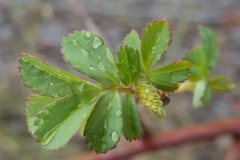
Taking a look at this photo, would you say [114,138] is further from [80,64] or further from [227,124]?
[227,124]

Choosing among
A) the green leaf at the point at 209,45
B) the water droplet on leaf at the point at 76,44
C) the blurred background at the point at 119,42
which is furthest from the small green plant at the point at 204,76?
the blurred background at the point at 119,42

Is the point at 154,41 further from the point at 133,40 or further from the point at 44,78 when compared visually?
the point at 44,78

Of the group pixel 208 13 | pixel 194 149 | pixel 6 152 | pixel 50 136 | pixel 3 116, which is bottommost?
pixel 194 149

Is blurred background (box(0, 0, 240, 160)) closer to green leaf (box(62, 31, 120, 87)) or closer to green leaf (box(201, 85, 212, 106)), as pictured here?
green leaf (box(201, 85, 212, 106))

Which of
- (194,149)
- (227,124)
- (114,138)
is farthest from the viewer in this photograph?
(194,149)

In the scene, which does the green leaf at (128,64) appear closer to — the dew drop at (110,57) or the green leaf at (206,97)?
the dew drop at (110,57)

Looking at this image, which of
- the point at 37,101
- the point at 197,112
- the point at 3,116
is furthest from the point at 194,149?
the point at 37,101

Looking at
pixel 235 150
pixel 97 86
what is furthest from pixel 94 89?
pixel 235 150
